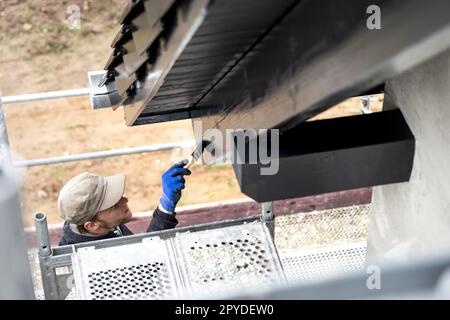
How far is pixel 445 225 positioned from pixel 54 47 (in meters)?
6.94

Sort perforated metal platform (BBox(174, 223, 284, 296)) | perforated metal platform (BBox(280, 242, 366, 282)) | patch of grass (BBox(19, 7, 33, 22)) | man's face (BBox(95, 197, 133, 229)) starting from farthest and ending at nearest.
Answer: patch of grass (BBox(19, 7, 33, 22)) → perforated metal platform (BBox(280, 242, 366, 282)) → man's face (BBox(95, 197, 133, 229)) → perforated metal platform (BBox(174, 223, 284, 296))

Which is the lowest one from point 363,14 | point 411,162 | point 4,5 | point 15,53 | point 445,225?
point 445,225

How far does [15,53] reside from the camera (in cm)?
847

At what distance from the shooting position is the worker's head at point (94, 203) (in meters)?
3.24

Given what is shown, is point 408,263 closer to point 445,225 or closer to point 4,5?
point 445,225

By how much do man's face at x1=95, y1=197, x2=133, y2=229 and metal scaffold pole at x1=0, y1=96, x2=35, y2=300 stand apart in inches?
86.4

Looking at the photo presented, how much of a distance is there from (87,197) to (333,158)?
134 cm

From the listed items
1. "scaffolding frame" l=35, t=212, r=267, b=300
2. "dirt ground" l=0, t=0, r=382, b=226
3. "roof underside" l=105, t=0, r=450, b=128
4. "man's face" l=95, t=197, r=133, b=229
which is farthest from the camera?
"dirt ground" l=0, t=0, r=382, b=226

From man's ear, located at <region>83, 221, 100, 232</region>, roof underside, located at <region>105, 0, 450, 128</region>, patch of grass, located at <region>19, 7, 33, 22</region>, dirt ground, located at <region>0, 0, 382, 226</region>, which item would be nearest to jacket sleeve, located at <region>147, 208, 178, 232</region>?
man's ear, located at <region>83, 221, 100, 232</region>

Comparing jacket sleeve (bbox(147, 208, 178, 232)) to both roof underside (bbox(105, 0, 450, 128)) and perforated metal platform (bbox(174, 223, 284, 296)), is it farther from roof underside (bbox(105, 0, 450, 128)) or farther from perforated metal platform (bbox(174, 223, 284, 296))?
roof underside (bbox(105, 0, 450, 128))

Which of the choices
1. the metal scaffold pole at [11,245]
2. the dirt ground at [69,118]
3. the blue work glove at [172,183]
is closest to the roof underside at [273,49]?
the metal scaffold pole at [11,245]

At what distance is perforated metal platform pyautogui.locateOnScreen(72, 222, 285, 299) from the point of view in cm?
236

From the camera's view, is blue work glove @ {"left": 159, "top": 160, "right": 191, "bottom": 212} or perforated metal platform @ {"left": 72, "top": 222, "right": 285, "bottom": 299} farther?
blue work glove @ {"left": 159, "top": 160, "right": 191, "bottom": 212}
